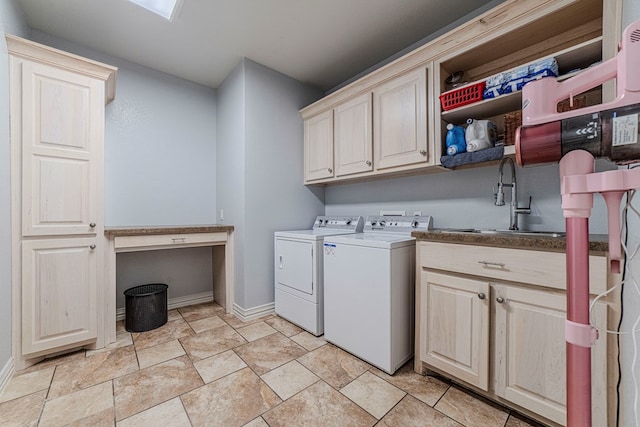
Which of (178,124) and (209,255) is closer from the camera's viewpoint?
(178,124)

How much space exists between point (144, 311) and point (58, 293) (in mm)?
610

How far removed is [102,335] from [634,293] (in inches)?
114

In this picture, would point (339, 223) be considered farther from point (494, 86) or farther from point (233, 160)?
point (494, 86)

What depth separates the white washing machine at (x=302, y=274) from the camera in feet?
7.22

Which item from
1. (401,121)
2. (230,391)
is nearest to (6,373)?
(230,391)

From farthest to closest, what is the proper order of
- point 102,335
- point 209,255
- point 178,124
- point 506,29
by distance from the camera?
point 209,255 → point 178,124 → point 102,335 → point 506,29

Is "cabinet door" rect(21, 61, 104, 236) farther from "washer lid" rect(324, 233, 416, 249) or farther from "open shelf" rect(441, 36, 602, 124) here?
"open shelf" rect(441, 36, 602, 124)

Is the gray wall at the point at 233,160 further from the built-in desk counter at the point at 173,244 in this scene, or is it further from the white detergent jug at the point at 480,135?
the white detergent jug at the point at 480,135

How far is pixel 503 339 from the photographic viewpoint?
131 cm

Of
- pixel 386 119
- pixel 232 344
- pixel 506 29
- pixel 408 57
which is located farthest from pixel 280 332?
pixel 506 29

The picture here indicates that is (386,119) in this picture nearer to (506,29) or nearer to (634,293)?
(506,29)

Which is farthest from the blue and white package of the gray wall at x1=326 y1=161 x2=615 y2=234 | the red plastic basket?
the gray wall at x1=326 y1=161 x2=615 y2=234

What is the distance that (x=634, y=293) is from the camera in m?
0.85

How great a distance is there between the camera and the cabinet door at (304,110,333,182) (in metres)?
2.62
